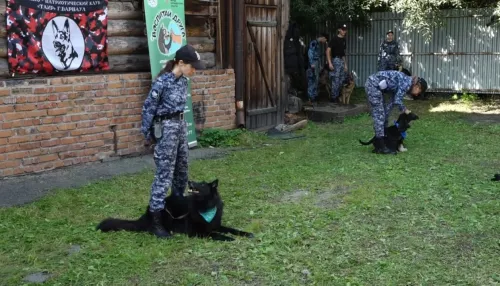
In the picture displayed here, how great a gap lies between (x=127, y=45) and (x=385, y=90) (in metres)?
4.05

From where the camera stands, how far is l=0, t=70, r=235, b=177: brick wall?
740cm

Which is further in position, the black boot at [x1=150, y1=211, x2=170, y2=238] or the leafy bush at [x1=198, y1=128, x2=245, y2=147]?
the leafy bush at [x1=198, y1=128, x2=245, y2=147]

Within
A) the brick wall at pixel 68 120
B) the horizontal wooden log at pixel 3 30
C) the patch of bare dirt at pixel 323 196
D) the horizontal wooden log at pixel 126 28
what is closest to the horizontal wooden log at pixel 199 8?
the horizontal wooden log at pixel 126 28

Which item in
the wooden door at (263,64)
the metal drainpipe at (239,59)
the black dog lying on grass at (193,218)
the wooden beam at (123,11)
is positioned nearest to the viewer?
the black dog lying on grass at (193,218)

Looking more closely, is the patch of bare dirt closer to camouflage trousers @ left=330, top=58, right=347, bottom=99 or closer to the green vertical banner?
the green vertical banner

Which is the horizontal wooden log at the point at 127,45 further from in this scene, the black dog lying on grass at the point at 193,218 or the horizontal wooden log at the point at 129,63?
the black dog lying on grass at the point at 193,218

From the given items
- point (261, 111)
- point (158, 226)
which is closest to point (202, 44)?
point (261, 111)

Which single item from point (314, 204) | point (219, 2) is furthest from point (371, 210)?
point (219, 2)

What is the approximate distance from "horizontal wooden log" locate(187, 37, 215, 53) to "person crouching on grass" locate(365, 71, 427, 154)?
3.01 metres

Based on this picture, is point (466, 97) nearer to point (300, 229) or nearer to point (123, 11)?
point (123, 11)

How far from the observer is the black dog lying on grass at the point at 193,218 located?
522 centimetres

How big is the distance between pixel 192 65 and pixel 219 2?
5432 mm

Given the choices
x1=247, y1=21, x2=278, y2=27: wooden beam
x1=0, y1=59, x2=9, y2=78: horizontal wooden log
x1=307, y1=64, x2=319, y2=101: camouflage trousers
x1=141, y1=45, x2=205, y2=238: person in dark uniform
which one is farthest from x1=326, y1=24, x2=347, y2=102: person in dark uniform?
x1=141, y1=45, x2=205, y2=238: person in dark uniform

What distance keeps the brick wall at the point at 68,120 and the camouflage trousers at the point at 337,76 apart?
6.89 metres
